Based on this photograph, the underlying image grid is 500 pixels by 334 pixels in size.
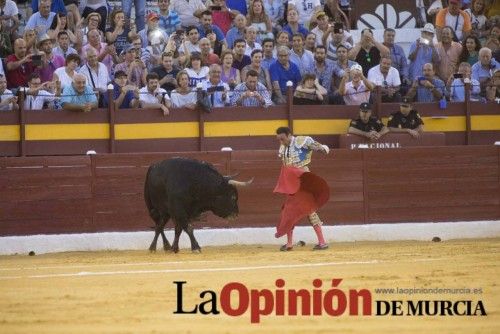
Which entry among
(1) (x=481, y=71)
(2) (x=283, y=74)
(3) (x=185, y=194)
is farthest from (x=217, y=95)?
(1) (x=481, y=71)

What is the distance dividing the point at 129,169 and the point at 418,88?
3.89 meters

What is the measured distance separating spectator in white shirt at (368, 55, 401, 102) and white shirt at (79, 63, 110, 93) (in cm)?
337

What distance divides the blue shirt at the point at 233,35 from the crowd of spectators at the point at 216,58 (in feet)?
0.04

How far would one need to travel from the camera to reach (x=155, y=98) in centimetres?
1592

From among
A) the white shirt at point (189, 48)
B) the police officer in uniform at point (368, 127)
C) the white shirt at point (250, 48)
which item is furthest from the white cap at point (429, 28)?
the white shirt at point (189, 48)

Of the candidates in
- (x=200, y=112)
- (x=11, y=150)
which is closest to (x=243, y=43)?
(x=200, y=112)

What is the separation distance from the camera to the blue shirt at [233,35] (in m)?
17.0

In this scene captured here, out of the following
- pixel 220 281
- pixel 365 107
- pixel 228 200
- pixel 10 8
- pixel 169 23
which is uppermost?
pixel 10 8

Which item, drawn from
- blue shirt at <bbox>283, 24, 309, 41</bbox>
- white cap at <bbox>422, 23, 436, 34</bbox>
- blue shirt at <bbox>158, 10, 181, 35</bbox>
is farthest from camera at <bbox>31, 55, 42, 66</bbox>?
white cap at <bbox>422, 23, 436, 34</bbox>

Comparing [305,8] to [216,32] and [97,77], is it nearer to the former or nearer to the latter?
[216,32]

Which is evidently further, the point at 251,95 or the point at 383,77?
the point at 383,77

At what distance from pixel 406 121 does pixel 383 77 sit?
661 millimetres

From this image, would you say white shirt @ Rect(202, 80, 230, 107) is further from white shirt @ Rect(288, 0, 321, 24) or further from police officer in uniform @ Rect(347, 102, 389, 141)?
white shirt @ Rect(288, 0, 321, 24)

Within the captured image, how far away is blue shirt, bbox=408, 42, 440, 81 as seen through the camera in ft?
57.0
